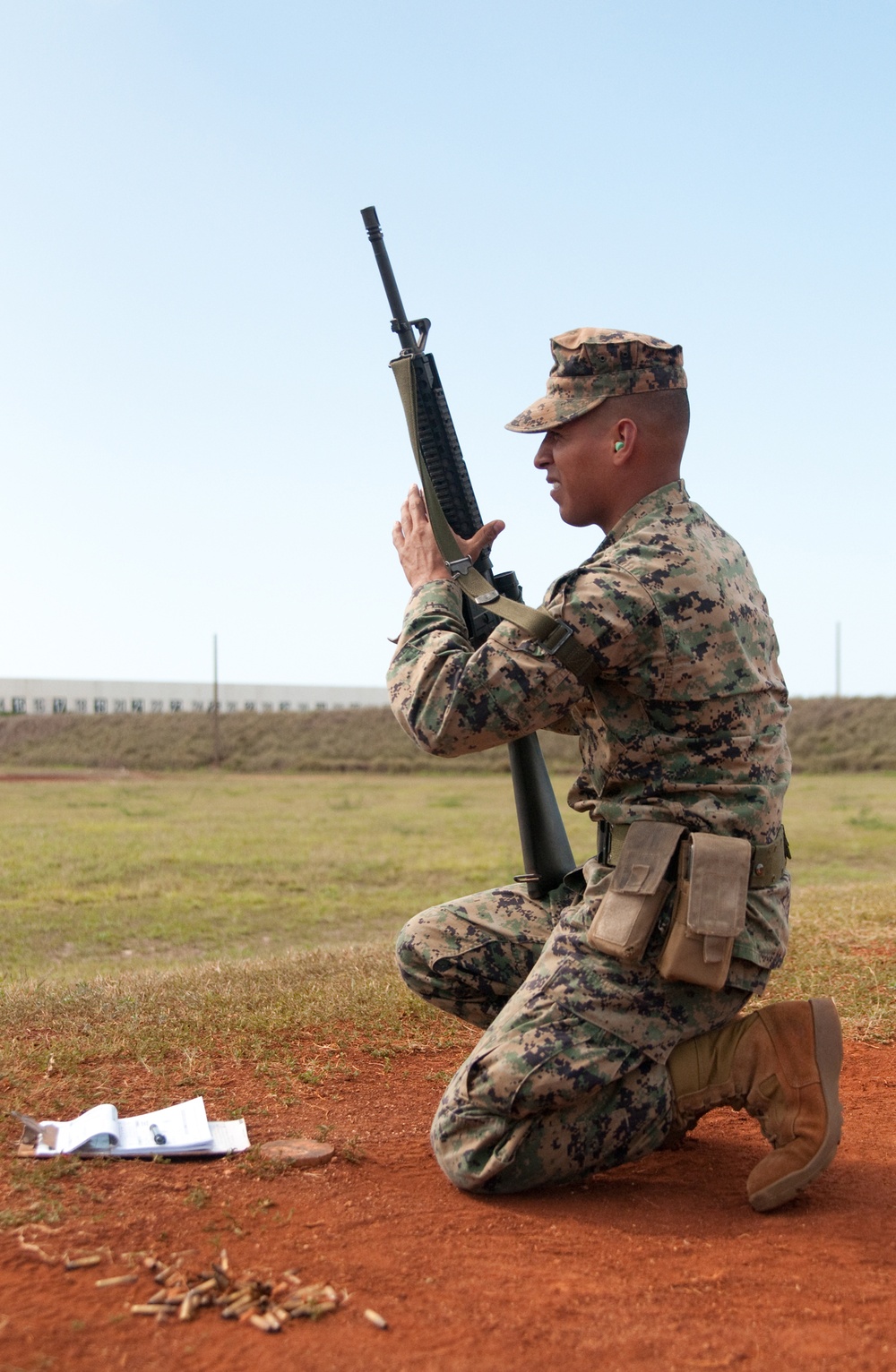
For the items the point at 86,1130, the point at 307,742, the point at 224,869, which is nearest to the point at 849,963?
the point at 86,1130

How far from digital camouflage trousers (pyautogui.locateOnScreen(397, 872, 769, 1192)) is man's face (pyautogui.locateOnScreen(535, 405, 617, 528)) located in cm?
115

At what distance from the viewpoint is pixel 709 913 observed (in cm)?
301

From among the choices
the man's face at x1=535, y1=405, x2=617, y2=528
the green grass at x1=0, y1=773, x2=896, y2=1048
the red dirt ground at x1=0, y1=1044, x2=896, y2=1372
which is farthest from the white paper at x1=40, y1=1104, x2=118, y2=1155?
the man's face at x1=535, y1=405, x2=617, y2=528

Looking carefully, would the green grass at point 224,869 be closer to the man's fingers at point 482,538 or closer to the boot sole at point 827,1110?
the man's fingers at point 482,538

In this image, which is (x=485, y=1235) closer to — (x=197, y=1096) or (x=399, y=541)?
(x=197, y=1096)

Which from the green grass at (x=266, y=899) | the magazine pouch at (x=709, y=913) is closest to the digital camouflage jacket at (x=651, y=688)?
the magazine pouch at (x=709, y=913)

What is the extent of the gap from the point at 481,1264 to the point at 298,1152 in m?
0.84

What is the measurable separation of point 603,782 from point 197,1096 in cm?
165

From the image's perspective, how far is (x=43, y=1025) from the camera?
461 centimetres

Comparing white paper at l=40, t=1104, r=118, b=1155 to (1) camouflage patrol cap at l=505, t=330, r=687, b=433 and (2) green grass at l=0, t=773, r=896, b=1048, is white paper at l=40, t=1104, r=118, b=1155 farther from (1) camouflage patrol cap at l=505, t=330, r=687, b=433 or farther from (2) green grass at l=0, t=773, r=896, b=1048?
(1) camouflage patrol cap at l=505, t=330, r=687, b=433

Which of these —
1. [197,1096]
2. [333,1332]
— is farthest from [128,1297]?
[197,1096]

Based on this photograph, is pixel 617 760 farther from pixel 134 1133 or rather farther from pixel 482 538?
pixel 134 1133

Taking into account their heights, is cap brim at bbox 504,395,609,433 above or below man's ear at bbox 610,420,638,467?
above

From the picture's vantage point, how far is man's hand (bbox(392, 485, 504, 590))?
144 inches
